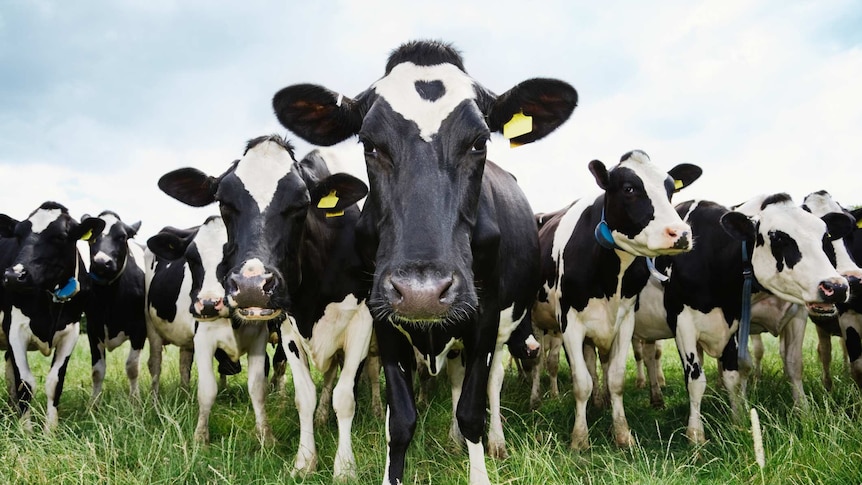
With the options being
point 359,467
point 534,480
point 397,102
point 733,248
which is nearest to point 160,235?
point 359,467

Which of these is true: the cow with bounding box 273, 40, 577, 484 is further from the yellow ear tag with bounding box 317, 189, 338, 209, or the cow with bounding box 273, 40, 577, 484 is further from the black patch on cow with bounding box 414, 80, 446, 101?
the yellow ear tag with bounding box 317, 189, 338, 209

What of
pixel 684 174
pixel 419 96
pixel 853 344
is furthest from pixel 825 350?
pixel 419 96

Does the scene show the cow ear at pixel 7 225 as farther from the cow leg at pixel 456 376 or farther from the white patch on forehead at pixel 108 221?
the cow leg at pixel 456 376

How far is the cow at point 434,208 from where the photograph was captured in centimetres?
269

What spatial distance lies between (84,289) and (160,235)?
1.34 m

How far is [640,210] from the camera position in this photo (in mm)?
5168

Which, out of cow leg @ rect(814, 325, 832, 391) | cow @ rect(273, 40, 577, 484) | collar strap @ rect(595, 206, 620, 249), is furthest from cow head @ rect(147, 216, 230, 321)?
cow leg @ rect(814, 325, 832, 391)

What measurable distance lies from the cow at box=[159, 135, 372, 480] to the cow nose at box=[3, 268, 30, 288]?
7.50 ft

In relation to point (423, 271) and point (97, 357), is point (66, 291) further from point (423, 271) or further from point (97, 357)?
point (423, 271)

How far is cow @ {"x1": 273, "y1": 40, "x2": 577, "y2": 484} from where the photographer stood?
106 inches

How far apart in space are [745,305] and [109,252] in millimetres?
7092

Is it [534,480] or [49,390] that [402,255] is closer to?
[534,480]

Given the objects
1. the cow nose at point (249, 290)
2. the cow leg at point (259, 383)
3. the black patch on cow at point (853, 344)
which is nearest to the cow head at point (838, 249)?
the black patch on cow at point (853, 344)

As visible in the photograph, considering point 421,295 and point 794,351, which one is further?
point 794,351
